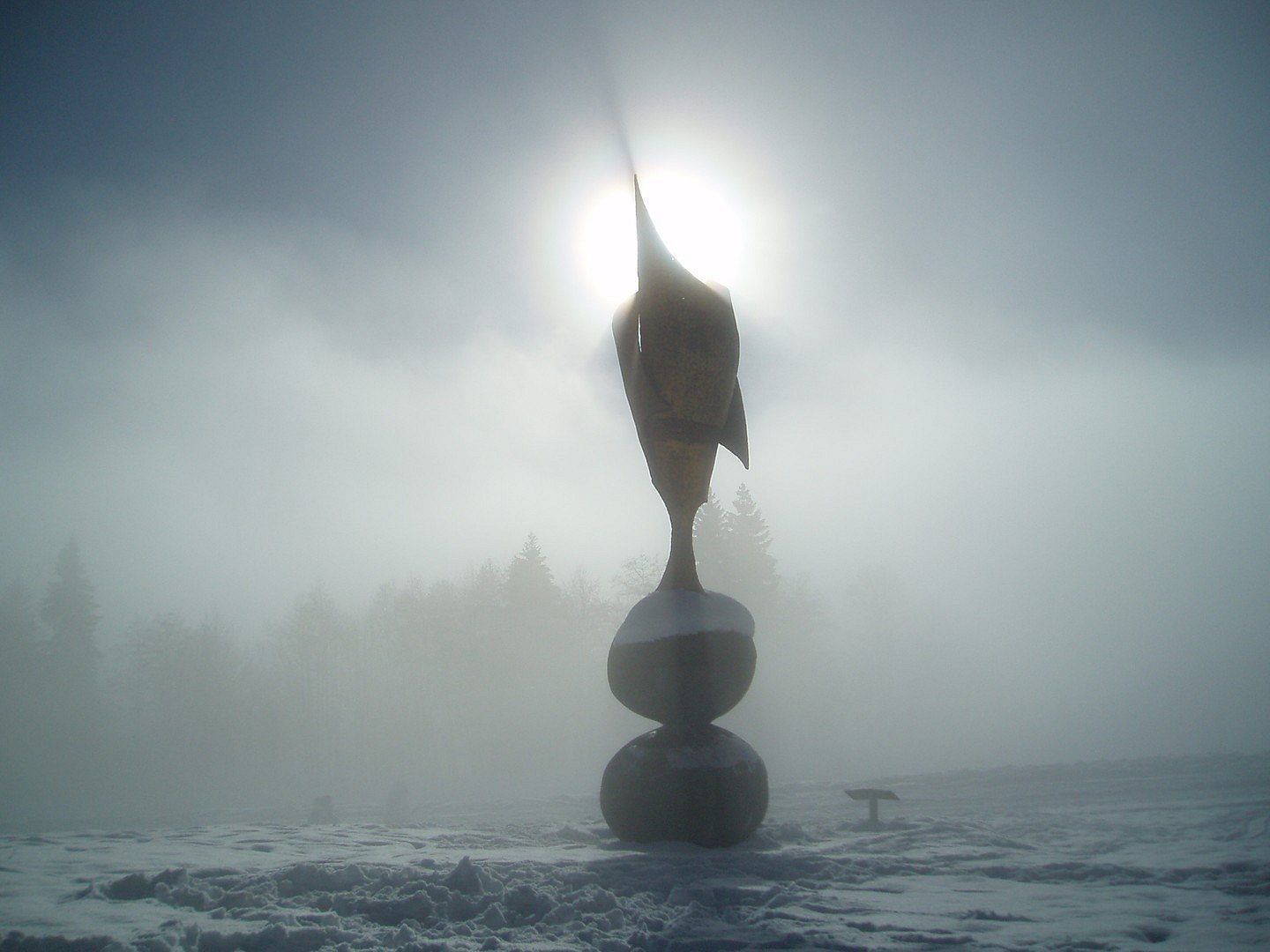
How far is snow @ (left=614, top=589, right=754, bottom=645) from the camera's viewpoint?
7539mm

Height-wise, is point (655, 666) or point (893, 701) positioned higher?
point (655, 666)

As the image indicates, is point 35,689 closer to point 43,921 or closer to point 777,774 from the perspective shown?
point 777,774

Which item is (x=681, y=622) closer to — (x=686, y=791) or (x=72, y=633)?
(x=686, y=791)

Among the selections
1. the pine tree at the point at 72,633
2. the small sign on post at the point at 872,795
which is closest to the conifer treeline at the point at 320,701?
the pine tree at the point at 72,633

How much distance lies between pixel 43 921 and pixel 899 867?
604cm

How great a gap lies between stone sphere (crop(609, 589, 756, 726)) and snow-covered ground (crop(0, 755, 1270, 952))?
143cm

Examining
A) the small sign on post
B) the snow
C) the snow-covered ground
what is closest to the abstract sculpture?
the snow

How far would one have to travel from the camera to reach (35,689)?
34.0 metres

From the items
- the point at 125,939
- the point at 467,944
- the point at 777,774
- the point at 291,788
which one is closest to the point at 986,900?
the point at 467,944

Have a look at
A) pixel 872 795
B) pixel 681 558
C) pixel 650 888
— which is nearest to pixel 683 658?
pixel 681 558

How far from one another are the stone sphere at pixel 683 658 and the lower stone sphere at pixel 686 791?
1.20ft

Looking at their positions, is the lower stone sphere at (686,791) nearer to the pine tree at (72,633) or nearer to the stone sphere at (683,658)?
the stone sphere at (683,658)

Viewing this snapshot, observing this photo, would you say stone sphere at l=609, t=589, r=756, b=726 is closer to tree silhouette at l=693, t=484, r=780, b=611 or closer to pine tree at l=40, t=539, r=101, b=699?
tree silhouette at l=693, t=484, r=780, b=611

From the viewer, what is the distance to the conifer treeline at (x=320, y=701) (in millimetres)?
30766
